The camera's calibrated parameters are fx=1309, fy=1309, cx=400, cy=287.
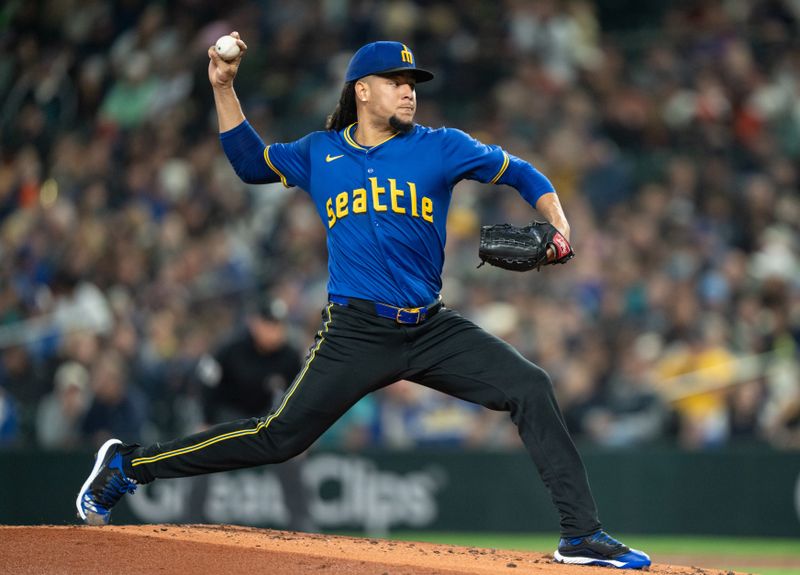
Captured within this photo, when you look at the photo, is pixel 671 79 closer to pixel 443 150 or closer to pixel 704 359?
pixel 704 359

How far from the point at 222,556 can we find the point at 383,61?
2306 millimetres

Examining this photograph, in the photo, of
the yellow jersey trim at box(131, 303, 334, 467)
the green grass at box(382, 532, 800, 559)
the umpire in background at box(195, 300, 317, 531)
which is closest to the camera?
the yellow jersey trim at box(131, 303, 334, 467)

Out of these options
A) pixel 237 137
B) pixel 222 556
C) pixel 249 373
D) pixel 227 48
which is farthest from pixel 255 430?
pixel 249 373

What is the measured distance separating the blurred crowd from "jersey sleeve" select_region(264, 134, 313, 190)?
17.8 ft

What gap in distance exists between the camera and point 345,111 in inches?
243

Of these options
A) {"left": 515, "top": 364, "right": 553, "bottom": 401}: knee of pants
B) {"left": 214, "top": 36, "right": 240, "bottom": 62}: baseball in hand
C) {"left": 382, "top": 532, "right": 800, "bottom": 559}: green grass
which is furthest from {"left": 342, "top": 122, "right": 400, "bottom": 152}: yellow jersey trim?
{"left": 382, "top": 532, "right": 800, "bottom": 559}: green grass

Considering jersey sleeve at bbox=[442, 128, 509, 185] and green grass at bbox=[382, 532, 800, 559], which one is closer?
jersey sleeve at bbox=[442, 128, 509, 185]

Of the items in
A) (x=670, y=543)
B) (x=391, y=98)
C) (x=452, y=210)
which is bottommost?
(x=670, y=543)

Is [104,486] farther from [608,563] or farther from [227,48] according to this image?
[608,563]

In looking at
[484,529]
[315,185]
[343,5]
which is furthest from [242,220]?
[315,185]

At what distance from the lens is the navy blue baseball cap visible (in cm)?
588

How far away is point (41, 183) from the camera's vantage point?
49.1ft

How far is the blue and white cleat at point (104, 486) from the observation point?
19.9 ft

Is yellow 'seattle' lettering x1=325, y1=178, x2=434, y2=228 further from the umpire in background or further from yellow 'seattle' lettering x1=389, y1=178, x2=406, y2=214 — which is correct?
the umpire in background
